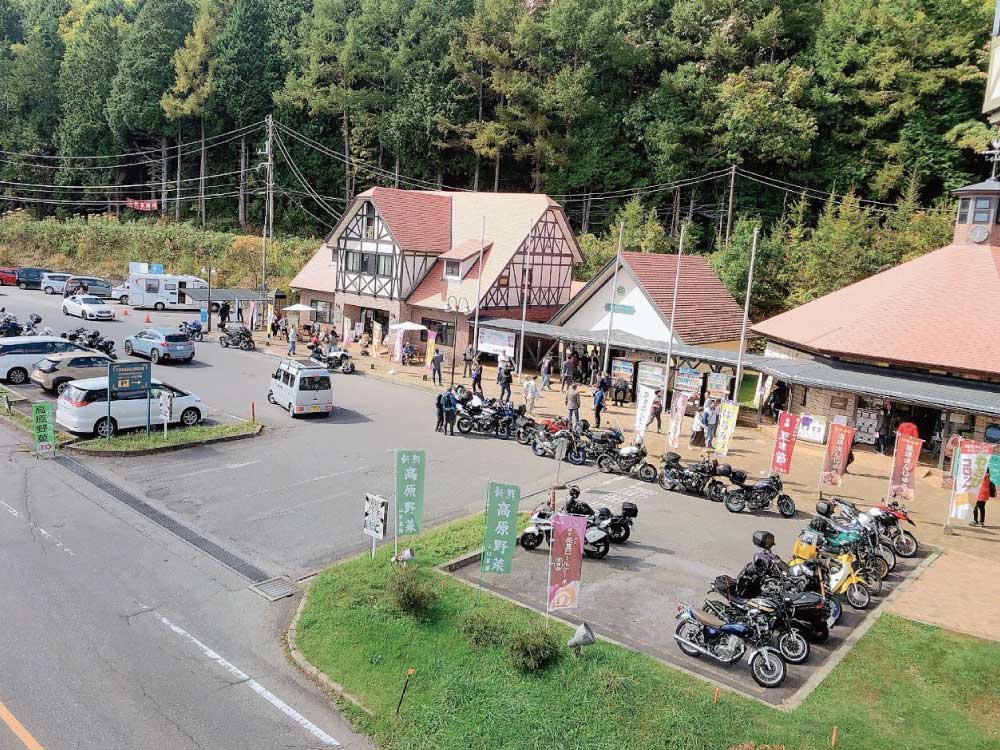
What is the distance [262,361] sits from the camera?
3378cm

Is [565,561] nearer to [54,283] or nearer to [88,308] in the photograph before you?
[88,308]

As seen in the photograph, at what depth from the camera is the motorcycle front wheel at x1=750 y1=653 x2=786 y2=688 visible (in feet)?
33.4

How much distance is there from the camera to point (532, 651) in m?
10.1

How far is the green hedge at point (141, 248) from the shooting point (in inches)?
2130

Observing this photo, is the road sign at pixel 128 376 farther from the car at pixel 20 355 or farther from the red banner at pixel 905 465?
the red banner at pixel 905 465

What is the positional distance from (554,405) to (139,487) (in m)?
14.7

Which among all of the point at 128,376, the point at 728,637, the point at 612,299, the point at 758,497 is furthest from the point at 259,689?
the point at 612,299

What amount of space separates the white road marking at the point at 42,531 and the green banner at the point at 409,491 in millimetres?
5904

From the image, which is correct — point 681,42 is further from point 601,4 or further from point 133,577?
point 133,577

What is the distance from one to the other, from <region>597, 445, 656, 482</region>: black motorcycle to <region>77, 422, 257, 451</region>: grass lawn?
1015 centimetres

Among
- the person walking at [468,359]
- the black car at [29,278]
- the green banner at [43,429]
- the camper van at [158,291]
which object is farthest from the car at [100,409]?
the black car at [29,278]

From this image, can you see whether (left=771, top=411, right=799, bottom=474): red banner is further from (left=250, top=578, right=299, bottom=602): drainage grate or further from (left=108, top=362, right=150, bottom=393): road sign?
(left=108, top=362, right=150, bottom=393): road sign

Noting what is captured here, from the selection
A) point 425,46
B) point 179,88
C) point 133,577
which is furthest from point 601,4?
point 133,577

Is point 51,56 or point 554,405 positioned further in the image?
point 51,56
